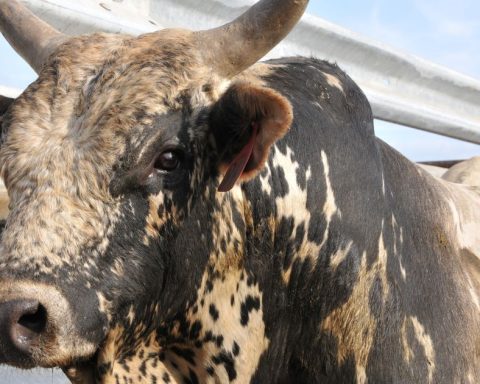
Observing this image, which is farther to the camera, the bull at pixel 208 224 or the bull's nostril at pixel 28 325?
the bull at pixel 208 224

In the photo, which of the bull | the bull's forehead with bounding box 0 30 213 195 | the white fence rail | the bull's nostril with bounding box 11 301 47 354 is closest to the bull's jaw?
the bull

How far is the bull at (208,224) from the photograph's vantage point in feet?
11.0

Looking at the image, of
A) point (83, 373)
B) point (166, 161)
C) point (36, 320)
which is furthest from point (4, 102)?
point (36, 320)

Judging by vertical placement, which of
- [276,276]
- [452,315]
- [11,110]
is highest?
[11,110]

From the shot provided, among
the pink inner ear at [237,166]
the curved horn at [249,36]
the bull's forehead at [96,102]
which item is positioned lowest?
the pink inner ear at [237,166]

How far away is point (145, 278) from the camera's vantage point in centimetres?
358

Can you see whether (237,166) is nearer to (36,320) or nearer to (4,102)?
(36,320)

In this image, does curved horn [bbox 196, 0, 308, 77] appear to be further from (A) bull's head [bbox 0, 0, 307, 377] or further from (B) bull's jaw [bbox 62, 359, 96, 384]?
(B) bull's jaw [bbox 62, 359, 96, 384]

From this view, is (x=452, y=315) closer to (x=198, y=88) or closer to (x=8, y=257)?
(x=198, y=88)

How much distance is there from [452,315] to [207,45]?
167cm

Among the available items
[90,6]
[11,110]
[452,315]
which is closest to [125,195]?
[11,110]

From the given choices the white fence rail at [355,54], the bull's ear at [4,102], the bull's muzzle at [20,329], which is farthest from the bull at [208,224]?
the white fence rail at [355,54]

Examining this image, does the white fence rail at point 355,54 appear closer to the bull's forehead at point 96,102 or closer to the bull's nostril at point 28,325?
the bull's forehead at point 96,102

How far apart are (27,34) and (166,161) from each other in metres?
1.18
